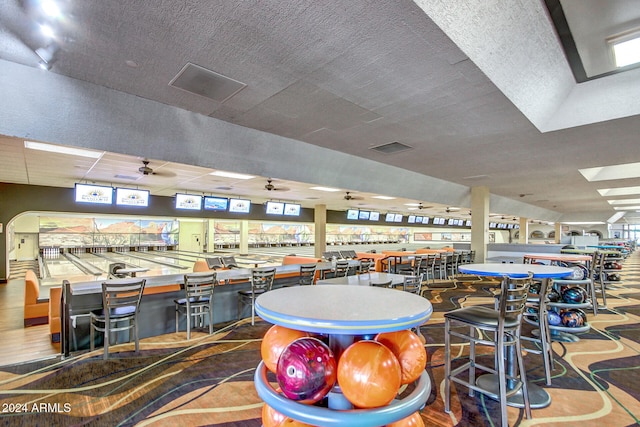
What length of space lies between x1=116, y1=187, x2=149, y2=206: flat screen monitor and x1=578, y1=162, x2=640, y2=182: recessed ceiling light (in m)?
8.78

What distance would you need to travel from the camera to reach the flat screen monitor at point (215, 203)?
7066 mm

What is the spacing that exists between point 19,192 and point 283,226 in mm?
13337

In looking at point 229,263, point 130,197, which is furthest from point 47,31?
point 229,263

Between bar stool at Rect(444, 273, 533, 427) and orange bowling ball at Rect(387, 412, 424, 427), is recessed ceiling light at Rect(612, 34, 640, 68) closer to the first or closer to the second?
bar stool at Rect(444, 273, 533, 427)

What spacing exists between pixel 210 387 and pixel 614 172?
955cm

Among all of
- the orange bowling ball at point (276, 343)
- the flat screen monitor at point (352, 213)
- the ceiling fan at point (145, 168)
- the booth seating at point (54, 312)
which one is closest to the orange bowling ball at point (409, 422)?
the orange bowling ball at point (276, 343)

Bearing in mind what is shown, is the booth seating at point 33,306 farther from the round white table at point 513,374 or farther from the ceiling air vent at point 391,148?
the round white table at point 513,374

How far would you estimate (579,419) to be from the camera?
6.50 feet

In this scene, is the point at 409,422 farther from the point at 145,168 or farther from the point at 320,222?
the point at 320,222

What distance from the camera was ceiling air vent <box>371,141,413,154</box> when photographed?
181 inches

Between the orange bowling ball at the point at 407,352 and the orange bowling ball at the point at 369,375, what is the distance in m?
0.09

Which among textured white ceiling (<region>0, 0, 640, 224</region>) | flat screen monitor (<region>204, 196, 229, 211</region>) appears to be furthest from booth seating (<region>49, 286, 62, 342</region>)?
flat screen monitor (<region>204, 196, 229, 211</region>)

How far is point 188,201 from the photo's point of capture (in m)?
6.59

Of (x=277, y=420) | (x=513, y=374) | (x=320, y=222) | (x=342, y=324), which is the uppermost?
(x=320, y=222)
